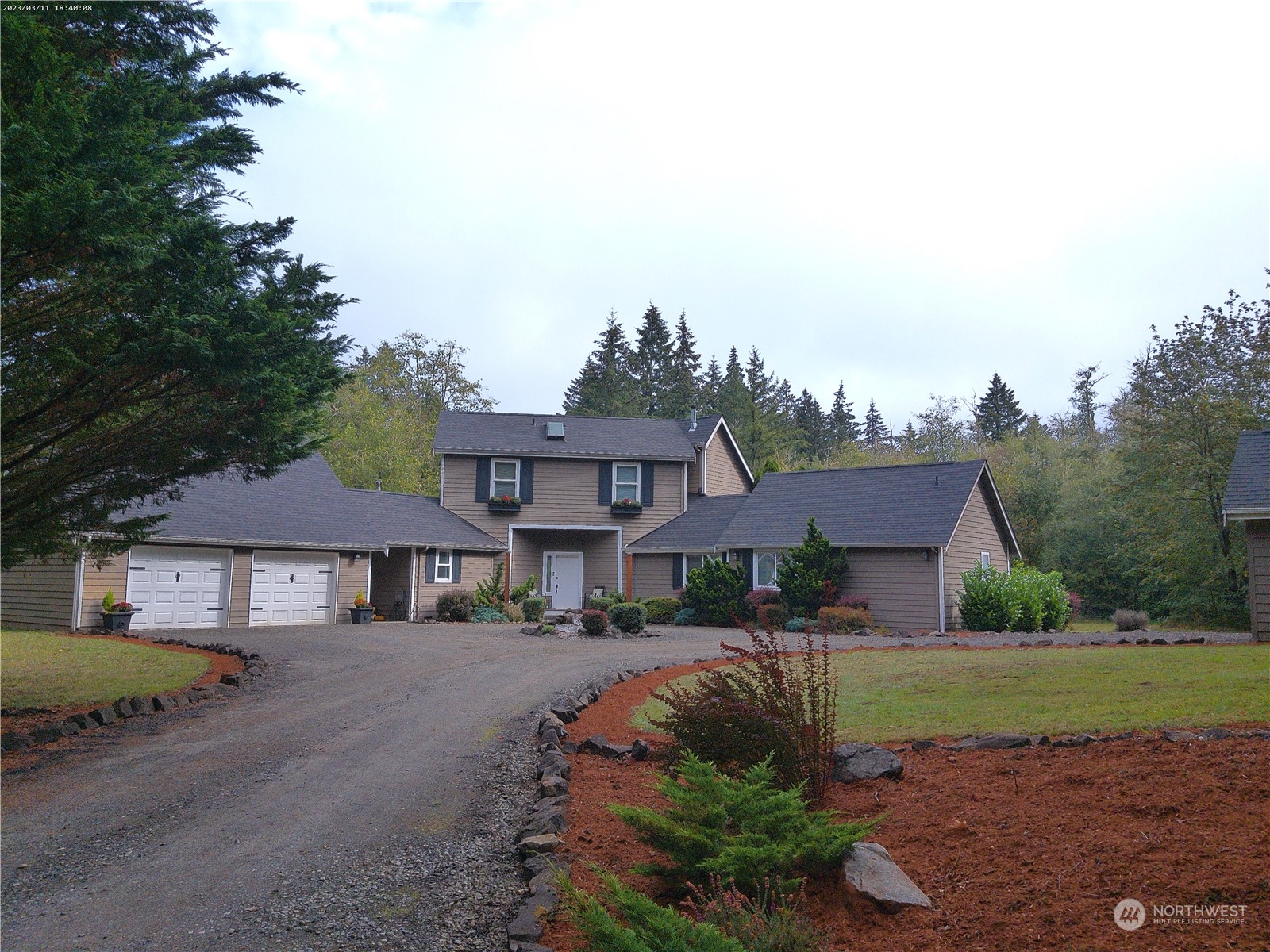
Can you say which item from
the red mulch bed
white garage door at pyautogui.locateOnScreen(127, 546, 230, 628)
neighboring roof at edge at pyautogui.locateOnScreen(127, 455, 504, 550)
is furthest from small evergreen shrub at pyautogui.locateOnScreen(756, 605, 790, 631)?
white garage door at pyautogui.locateOnScreen(127, 546, 230, 628)

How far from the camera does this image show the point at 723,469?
3556 cm

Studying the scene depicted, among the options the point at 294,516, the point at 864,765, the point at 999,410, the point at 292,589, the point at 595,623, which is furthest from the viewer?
the point at 999,410

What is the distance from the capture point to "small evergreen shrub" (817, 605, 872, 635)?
23.3m

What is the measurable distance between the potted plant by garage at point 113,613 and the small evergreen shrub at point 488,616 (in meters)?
9.51

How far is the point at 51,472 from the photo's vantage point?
936cm

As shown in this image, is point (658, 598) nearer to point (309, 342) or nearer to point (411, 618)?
point (411, 618)

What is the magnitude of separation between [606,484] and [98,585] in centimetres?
1625

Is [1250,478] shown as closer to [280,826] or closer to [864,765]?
[864,765]

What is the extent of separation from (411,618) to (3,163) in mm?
22454

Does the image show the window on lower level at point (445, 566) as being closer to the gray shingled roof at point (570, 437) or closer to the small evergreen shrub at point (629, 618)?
the gray shingled roof at point (570, 437)

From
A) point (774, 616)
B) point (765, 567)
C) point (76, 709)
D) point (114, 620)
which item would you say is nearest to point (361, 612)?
point (114, 620)

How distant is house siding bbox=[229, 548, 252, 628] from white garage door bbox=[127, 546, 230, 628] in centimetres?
14

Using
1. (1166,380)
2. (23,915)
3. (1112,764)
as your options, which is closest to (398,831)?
(23,915)
